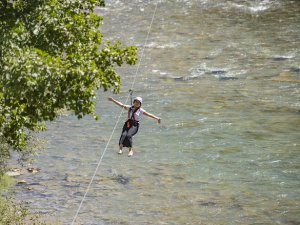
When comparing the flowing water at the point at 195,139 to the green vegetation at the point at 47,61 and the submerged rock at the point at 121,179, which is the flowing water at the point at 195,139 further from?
the green vegetation at the point at 47,61

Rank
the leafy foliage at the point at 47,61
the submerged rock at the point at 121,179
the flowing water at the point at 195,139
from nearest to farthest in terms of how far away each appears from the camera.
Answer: the leafy foliage at the point at 47,61
the flowing water at the point at 195,139
the submerged rock at the point at 121,179

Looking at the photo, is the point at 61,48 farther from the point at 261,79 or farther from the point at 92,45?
the point at 261,79

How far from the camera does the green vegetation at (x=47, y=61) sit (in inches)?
492

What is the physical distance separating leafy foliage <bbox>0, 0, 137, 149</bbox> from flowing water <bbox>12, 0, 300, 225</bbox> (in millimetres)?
7479

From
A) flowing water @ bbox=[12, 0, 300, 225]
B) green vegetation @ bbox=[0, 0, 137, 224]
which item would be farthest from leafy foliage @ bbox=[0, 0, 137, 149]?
flowing water @ bbox=[12, 0, 300, 225]

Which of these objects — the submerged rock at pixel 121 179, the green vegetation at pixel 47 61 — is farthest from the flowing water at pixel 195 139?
the green vegetation at pixel 47 61

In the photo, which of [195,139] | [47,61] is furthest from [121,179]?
[47,61]

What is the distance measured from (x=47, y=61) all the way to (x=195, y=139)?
16745 millimetres

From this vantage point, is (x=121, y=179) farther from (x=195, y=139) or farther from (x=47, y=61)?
(x=47, y=61)

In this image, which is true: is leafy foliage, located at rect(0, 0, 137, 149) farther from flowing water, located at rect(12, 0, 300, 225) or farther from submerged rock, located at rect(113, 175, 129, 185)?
submerged rock, located at rect(113, 175, 129, 185)

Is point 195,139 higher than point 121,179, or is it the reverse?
point 121,179

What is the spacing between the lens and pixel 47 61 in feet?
41.7

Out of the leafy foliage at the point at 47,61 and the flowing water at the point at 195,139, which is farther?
the flowing water at the point at 195,139

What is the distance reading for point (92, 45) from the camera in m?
15.2
